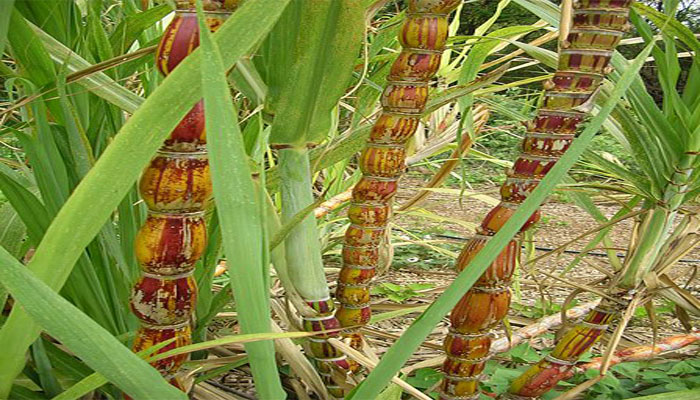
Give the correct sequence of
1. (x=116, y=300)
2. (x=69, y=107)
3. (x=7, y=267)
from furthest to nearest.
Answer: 1. (x=116, y=300)
2. (x=69, y=107)
3. (x=7, y=267)

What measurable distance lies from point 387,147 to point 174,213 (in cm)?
20

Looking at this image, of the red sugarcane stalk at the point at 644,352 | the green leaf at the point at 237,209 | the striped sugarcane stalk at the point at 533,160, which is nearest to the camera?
the green leaf at the point at 237,209

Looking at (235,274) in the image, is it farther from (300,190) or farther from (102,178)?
(300,190)

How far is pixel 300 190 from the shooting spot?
0.44 m

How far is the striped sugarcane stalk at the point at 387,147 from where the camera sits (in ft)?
1.39

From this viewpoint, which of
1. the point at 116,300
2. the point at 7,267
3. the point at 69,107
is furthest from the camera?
the point at 116,300

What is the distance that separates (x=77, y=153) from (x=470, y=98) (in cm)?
30

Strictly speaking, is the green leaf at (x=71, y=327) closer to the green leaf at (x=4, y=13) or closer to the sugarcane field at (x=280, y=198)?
the sugarcane field at (x=280, y=198)

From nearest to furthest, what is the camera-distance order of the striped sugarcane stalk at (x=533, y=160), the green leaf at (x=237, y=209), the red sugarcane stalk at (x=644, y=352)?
the green leaf at (x=237, y=209) < the striped sugarcane stalk at (x=533, y=160) < the red sugarcane stalk at (x=644, y=352)

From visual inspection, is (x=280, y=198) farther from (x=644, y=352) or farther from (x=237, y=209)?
(x=644, y=352)

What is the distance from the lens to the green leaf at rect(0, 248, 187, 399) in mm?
250

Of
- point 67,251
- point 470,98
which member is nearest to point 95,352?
point 67,251

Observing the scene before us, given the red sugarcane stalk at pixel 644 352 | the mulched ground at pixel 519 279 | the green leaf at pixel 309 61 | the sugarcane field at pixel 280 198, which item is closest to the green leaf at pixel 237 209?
the sugarcane field at pixel 280 198

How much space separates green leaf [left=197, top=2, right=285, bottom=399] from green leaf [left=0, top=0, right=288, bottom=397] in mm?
18
